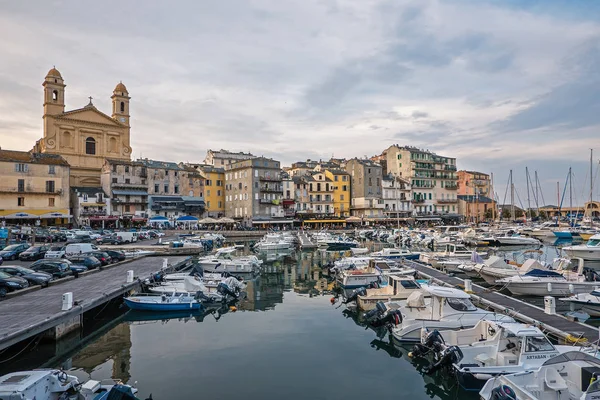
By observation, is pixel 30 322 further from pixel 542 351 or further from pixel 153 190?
pixel 153 190

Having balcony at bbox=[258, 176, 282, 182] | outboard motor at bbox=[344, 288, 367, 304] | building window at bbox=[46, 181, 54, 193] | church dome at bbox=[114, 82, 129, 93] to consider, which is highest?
church dome at bbox=[114, 82, 129, 93]

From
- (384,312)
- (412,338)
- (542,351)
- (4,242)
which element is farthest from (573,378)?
(4,242)

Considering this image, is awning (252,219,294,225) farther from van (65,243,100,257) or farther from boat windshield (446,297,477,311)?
boat windshield (446,297,477,311)

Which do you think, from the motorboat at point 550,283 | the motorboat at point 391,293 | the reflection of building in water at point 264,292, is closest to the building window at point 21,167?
the reflection of building in water at point 264,292

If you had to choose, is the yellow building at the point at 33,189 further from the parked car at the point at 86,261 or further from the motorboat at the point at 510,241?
the motorboat at the point at 510,241

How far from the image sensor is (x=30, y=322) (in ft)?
57.7

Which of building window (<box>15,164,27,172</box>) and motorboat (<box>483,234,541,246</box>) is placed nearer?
building window (<box>15,164,27,172</box>)

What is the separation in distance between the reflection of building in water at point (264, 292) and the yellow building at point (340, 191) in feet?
205

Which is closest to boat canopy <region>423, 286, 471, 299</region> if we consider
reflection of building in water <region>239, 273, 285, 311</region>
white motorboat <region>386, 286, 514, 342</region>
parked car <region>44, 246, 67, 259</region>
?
white motorboat <region>386, 286, 514, 342</region>

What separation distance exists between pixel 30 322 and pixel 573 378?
20.1 meters

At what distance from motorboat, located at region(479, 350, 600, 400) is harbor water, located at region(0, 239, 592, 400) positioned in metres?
3.02

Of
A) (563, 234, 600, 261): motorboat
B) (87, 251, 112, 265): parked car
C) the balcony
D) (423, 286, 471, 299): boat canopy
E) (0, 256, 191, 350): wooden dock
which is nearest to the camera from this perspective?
(0, 256, 191, 350): wooden dock

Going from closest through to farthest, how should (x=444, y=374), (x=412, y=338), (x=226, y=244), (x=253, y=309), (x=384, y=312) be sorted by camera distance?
1. (x=444, y=374)
2. (x=412, y=338)
3. (x=384, y=312)
4. (x=253, y=309)
5. (x=226, y=244)

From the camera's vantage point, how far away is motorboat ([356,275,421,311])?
25656 mm
